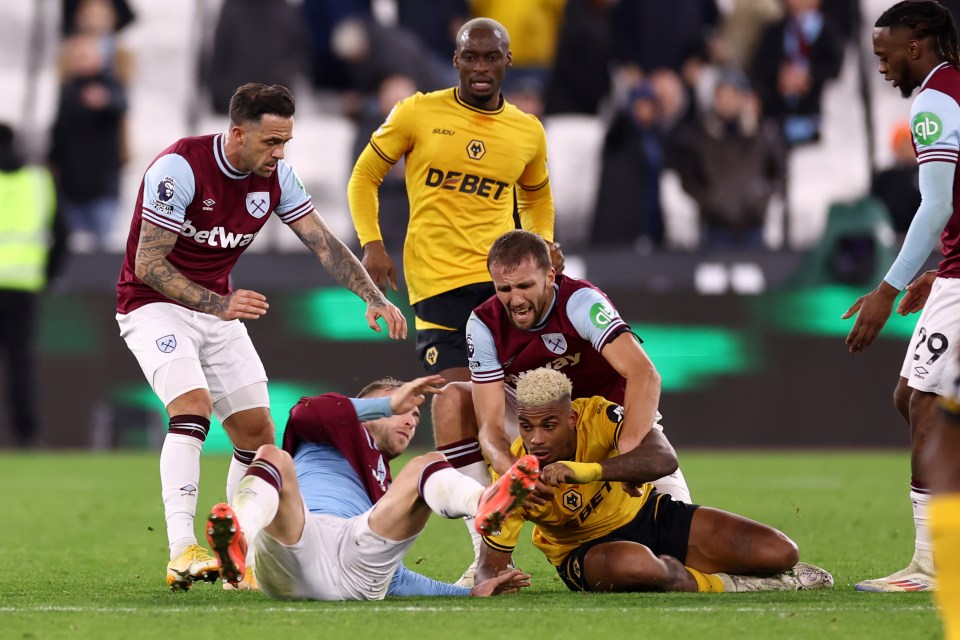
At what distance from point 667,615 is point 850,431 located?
26.0 ft

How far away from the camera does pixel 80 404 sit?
13.0m

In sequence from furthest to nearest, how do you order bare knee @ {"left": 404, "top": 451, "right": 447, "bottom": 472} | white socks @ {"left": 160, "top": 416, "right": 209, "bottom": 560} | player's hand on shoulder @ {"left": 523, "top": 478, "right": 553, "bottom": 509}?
white socks @ {"left": 160, "top": 416, "right": 209, "bottom": 560} < bare knee @ {"left": 404, "top": 451, "right": 447, "bottom": 472} < player's hand on shoulder @ {"left": 523, "top": 478, "right": 553, "bottom": 509}

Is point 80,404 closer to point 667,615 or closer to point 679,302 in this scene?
point 679,302

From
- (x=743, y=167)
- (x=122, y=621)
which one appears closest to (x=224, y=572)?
(x=122, y=621)

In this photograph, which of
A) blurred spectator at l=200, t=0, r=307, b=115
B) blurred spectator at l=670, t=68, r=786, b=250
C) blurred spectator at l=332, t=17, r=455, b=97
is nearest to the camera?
blurred spectator at l=670, t=68, r=786, b=250

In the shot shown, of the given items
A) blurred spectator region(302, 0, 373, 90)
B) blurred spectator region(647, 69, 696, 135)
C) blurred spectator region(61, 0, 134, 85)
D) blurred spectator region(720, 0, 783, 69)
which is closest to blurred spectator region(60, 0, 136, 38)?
blurred spectator region(61, 0, 134, 85)

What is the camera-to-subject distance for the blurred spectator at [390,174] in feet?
41.8

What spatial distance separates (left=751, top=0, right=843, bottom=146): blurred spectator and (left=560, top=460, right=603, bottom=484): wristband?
929 centimetres

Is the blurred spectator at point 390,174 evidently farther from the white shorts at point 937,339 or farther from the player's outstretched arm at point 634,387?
the white shorts at point 937,339

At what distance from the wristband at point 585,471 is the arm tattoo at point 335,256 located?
5.23ft

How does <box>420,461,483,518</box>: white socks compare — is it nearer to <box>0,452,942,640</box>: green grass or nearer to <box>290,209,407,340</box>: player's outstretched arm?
<box>0,452,942,640</box>: green grass

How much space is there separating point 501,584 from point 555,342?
40.9 inches

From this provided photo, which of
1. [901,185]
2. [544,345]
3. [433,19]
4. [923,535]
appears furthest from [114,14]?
[923,535]

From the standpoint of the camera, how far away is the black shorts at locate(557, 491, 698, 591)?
231 inches
